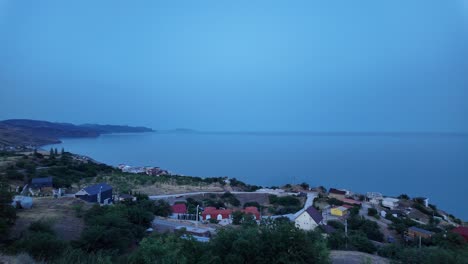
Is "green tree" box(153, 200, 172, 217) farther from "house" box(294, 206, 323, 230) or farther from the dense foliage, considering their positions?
the dense foliage

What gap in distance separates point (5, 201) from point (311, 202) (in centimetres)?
2384

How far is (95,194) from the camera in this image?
19.0 m

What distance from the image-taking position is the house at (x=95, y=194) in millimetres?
18750

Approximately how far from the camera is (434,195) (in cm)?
3759

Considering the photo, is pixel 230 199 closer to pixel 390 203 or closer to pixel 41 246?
pixel 390 203

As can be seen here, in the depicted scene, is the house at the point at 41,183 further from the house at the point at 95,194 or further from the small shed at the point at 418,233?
the small shed at the point at 418,233

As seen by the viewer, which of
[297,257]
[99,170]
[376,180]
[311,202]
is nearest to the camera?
[297,257]

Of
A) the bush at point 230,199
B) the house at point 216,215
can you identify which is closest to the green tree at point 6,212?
the house at point 216,215

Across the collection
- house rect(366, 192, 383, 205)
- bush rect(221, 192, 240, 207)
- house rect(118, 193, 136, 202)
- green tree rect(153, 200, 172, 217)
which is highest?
house rect(118, 193, 136, 202)

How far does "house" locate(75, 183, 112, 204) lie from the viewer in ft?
61.5

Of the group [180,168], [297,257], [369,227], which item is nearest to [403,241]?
[369,227]

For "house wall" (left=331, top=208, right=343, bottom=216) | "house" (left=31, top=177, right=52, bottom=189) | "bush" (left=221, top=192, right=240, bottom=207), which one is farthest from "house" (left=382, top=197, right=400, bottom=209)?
"house" (left=31, top=177, right=52, bottom=189)

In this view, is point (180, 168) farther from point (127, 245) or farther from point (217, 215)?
point (127, 245)

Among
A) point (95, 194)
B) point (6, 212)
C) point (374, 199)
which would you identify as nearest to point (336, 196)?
point (374, 199)
